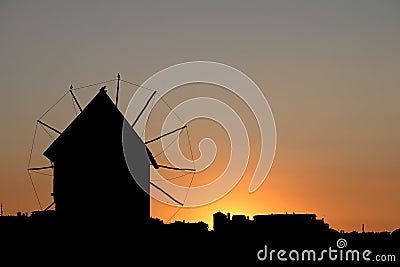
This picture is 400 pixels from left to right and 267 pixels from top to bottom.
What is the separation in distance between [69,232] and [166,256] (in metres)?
5.57

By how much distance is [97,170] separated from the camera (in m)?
56.8

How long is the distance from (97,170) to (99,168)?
15cm

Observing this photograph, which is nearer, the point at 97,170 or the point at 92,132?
the point at 97,170

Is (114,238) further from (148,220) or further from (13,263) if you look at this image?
(13,263)

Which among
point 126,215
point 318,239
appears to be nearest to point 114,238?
point 126,215

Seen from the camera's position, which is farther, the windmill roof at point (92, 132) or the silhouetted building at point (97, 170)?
the windmill roof at point (92, 132)

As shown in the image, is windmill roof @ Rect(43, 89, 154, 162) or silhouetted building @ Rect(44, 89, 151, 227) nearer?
silhouetted building @ Rect(44, 89, 151, 227)

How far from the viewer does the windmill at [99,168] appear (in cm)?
5606

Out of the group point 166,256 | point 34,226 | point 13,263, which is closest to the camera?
point 13,263

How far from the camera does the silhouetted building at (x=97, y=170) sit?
2207 inches

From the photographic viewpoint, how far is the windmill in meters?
56.1

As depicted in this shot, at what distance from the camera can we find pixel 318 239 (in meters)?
58.8

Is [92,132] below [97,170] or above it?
above

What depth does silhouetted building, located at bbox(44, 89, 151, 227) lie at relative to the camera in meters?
56.1
